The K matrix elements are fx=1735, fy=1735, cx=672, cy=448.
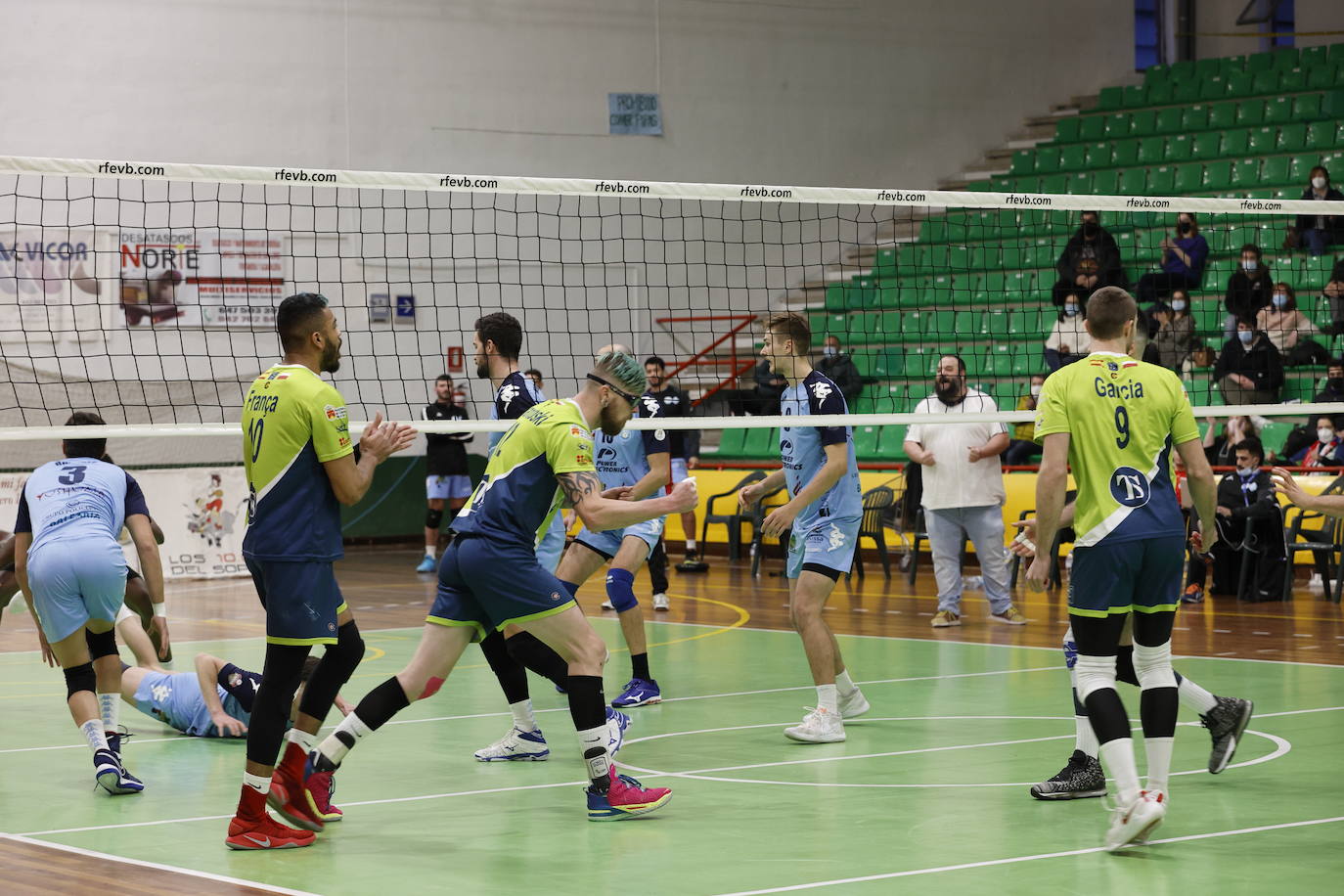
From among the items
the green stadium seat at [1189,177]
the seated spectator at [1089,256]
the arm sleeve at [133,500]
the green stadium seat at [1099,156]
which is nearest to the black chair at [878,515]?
the seated spectator at [1089,256]

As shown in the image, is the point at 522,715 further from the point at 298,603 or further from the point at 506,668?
the point at 298,603

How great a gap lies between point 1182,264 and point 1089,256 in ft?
3.35

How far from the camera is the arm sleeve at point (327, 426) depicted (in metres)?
5.71

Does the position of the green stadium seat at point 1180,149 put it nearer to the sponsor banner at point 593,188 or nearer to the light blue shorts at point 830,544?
the sponsor banner at point 593,188

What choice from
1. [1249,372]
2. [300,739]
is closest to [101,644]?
[300,739]

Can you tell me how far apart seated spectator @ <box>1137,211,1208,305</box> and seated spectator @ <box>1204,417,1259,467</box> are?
1.89 meters

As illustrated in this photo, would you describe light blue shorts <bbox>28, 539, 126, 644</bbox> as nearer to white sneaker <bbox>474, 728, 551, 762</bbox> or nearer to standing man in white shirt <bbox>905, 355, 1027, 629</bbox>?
white sneaker <bbox>474, 728, 551, 762</bbox>

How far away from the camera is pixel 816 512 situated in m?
8.12

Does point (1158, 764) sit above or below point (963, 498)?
below

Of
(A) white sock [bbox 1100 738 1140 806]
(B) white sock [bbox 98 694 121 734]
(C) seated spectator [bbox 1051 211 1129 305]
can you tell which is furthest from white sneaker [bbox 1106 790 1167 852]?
(C) seated spectator [bbox 1051 211 1129 305]

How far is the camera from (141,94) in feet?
63.7

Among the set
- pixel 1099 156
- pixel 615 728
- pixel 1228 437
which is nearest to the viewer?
pixel 615 728

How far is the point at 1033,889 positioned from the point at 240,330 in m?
15.6

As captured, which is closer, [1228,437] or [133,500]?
[133,500]
